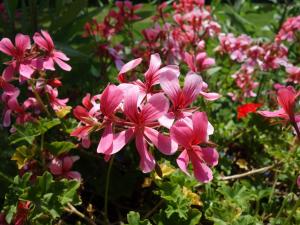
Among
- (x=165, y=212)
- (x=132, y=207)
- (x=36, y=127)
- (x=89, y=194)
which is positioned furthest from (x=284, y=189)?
(x=36, y=127)

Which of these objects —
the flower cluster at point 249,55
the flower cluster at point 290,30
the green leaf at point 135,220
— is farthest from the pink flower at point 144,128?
the flower cluster at point 290,30

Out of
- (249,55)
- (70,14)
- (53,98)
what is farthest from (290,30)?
(53,98)

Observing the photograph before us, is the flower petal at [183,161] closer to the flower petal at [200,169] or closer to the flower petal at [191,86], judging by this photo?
the flower petal at [200,169]

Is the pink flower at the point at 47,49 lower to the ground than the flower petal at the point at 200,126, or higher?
lower

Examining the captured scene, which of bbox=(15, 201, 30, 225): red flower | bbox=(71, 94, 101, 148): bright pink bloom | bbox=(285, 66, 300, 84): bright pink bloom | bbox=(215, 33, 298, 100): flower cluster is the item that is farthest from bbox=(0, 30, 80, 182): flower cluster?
bbox=(215, 33, 298, 100): flower cluster

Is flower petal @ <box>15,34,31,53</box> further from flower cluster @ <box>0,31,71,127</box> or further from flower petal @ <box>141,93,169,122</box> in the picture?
flower petal @ <box>141,93,169,122</box>

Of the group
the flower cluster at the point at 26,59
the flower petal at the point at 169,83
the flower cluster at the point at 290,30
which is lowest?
the flower cluster at the point at 290,30

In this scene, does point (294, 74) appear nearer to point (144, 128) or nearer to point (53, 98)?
point (53, 98)
